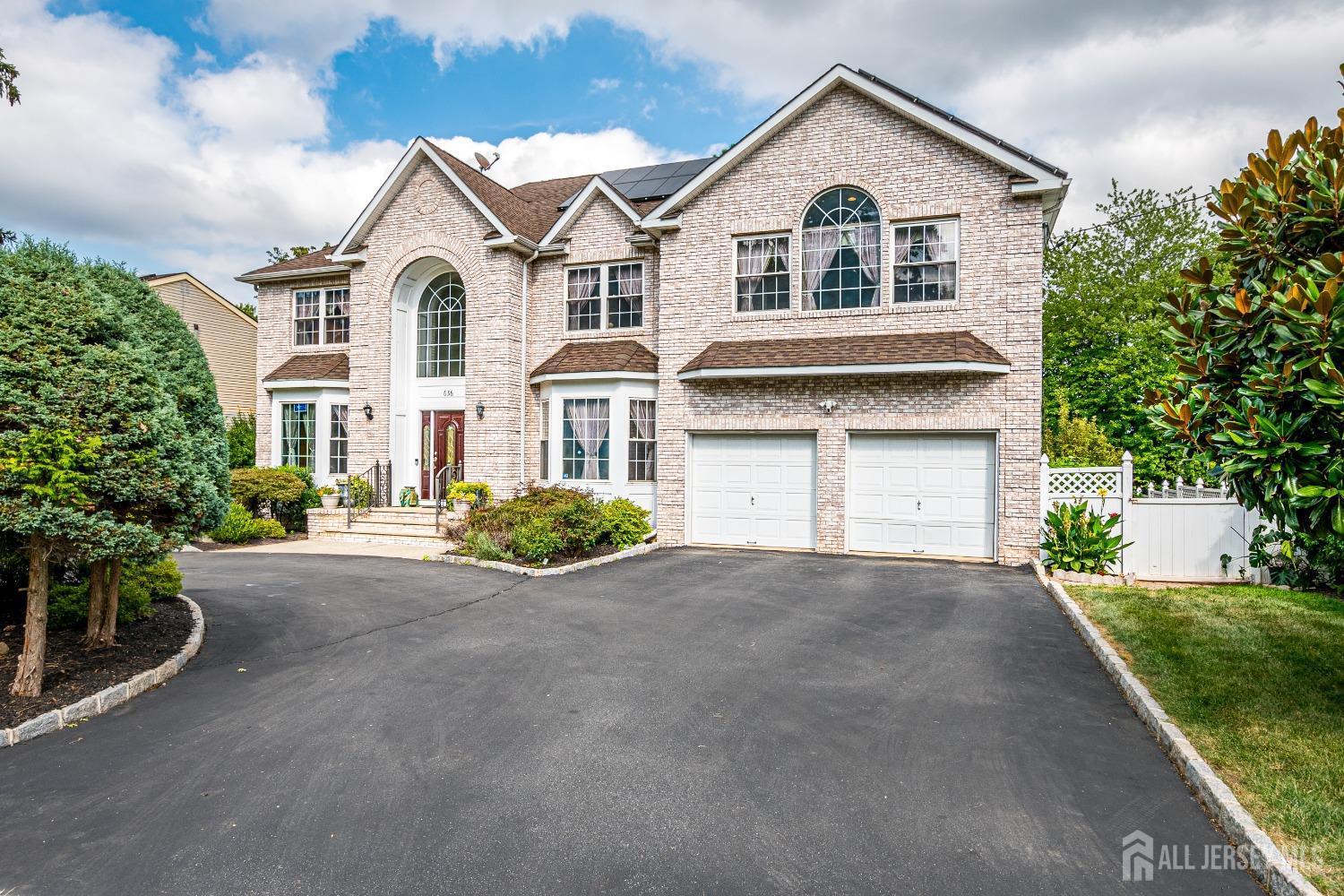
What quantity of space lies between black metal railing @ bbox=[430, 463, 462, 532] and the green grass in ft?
43.7

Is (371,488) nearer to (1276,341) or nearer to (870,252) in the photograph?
(870,252)

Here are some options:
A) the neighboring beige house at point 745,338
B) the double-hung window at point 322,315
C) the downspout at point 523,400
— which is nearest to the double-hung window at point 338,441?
the neighboring beige house at point 745,338

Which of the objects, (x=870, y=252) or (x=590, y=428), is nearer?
(x=870, y=252)

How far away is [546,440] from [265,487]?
6.99 meters

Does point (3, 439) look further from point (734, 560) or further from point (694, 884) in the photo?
point (734, 560)

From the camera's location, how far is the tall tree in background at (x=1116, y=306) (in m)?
20.2

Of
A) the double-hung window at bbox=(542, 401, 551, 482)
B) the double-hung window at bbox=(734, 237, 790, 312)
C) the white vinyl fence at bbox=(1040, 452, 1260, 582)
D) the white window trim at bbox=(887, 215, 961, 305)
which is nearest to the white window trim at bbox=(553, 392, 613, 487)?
the double-hung window at bbox=(542, 401, 551, 482)

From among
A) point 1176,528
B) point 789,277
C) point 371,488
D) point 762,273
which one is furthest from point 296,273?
point 1176,528

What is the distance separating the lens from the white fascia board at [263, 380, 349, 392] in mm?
18875

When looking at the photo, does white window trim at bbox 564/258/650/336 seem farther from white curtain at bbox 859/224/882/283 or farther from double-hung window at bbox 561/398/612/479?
white curtain at bbox 859/224/882/283

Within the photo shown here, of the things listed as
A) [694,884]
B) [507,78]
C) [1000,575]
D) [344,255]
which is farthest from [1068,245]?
[694,884]

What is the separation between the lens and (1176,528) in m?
12.0

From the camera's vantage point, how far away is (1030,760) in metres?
4.89

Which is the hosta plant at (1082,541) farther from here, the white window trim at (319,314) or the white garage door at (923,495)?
the white window trim at (319,314)
